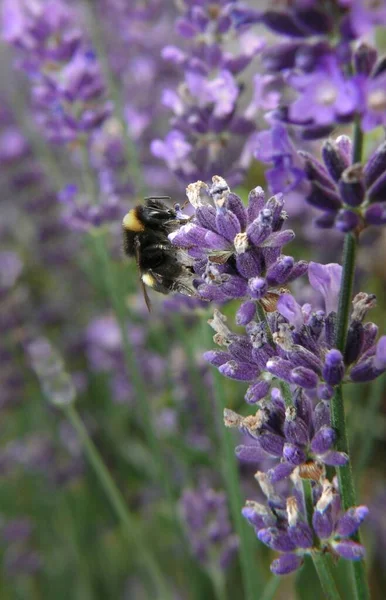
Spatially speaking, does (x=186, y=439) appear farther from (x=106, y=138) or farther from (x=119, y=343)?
(x=106, y=138)

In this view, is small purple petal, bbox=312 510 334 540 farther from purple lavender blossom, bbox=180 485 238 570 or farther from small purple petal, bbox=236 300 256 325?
purple lavender blossom, bbox=180 485 238 570

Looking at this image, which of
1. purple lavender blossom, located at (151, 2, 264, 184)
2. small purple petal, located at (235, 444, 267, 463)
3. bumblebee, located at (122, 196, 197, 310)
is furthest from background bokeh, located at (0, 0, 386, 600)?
small purple petal, located at (235, 444, 267, 463)

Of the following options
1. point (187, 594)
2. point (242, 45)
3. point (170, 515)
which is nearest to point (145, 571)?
point (187, 594)

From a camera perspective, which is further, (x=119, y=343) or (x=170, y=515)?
(x=119, y=343)

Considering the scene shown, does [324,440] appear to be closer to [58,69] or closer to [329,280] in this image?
[329,280]

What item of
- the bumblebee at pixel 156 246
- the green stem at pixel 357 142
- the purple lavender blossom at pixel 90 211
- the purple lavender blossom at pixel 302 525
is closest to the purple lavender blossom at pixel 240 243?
the green stem at pixel 357 142

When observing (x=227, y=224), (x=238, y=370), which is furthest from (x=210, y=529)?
(x=227, y=224)
